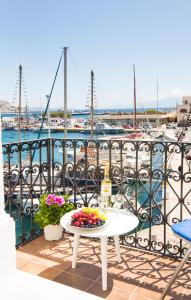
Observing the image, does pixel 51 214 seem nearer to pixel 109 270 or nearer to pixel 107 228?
pixel 109 270

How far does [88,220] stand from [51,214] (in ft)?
3.34

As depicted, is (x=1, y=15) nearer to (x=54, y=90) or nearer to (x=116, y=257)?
(x=116, y=257)

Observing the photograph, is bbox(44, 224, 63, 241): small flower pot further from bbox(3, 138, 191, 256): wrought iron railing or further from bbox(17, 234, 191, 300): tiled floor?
bbox(3, 138, 191, 256): wrought iron railing

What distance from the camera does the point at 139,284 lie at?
101 inches

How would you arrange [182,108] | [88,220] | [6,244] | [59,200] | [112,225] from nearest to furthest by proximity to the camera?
[6,244]
[88,220]
[112,225]
[59,200]
[182,108]

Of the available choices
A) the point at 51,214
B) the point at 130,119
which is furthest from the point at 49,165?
the point at 130,119

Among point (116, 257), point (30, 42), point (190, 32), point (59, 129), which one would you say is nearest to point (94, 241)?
point (116, 257)

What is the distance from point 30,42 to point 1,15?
18385 mm

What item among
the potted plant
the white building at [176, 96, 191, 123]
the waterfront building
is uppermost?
the white building at [176, 96, 191, 123]

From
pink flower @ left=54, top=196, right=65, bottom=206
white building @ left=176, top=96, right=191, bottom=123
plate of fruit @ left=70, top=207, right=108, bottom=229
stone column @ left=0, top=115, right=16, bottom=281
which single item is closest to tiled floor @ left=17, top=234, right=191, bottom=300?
pink flower @ left=54, top=196, right=65, bottom=206

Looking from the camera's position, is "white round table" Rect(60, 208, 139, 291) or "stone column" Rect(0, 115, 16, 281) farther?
"white round table" Rect(60, 208, 139, 291)

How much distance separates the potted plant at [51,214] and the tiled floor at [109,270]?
0.40 feet

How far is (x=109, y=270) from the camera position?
9.14 ft

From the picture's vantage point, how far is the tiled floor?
246cm
